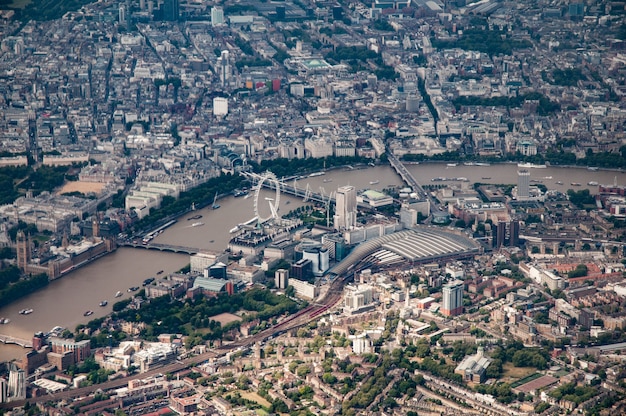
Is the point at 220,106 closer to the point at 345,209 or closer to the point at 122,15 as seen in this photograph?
the point at 122,15

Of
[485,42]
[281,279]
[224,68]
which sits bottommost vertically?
[281,279]

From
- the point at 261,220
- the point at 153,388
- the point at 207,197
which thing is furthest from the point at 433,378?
the point at 207,197

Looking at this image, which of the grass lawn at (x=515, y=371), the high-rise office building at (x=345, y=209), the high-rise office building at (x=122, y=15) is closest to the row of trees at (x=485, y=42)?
the high-rise office building at (x=122, y=15)

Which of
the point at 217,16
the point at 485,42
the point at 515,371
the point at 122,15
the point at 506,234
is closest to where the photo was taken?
the point at 515,371

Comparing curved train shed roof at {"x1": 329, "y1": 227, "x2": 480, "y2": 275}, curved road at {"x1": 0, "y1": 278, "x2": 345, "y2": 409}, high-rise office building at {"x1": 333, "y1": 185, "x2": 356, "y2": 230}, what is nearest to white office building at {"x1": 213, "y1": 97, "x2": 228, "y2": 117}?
high-rise office building at {"x1": 333, "y1": 185, "x2": 356, "y2": 230}

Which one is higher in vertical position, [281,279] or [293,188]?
[293,188]

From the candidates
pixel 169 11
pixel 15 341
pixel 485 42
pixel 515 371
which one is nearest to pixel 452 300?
pixel 515 371
